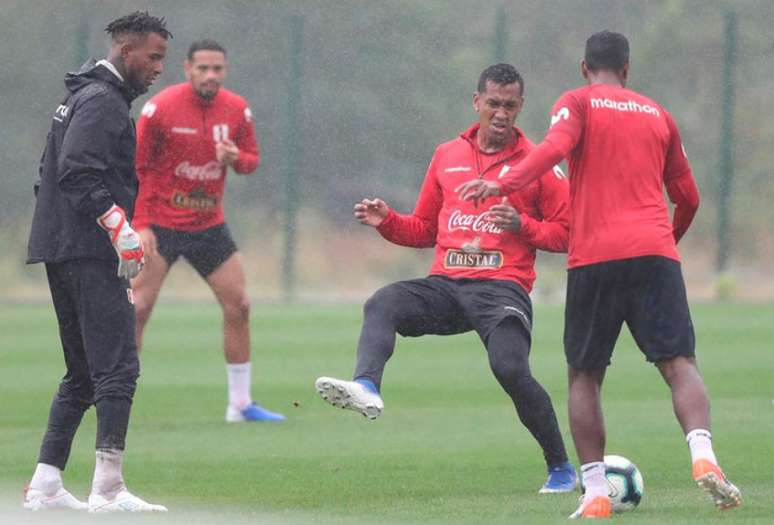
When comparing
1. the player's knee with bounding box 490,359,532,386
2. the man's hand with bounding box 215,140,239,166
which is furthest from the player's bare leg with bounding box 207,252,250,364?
the player's knee with bounding box 490,359,532,386

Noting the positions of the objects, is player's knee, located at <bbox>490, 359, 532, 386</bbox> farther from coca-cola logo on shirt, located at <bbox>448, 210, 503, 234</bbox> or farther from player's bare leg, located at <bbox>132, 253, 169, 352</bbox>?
player's bare leg, located at <bbox>132, 253, 169, 352</bbox>

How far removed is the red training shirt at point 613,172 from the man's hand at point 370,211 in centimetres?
140

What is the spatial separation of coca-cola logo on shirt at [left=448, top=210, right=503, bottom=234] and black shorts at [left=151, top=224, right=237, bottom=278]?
3379 millimetres

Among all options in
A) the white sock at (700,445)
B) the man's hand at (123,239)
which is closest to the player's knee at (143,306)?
the man's hand at (123,239)

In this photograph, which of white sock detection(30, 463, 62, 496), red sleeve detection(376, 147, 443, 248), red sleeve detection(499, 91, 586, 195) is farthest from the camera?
red sleeve detection(376, 147, 443, 248)

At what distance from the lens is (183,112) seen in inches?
475

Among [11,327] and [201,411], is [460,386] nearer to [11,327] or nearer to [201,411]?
[201,411]

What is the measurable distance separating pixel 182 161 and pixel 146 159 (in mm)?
248

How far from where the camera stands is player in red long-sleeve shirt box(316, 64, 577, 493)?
8367 mm

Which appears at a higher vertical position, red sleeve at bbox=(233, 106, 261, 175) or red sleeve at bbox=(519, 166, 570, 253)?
red sleeve at bbox=(233, 106, 261, 175)

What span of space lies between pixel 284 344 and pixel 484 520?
37.0ft

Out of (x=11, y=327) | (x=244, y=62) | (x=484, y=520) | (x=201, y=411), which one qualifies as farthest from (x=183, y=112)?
(x=244, y=62)

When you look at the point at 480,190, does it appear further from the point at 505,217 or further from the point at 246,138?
the point at 246,138

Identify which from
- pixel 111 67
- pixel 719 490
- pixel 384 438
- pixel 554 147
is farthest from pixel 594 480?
pixel 384 438
